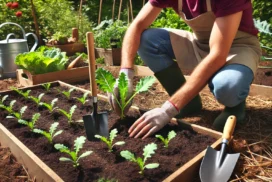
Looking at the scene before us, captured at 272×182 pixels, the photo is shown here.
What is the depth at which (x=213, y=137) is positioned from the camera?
1.92 m

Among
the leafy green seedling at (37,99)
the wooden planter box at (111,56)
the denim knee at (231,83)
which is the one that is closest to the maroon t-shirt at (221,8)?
the denim knee at (231,83)

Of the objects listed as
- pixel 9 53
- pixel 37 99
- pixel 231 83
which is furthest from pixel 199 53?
pixel 9 53

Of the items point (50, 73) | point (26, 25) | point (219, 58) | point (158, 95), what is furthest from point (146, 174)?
point (26, 25)

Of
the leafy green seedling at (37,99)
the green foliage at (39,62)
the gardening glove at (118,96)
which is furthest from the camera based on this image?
the green foliage at (39,62)

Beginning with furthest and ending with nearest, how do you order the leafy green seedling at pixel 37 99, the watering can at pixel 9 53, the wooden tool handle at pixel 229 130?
the watering can at pixel 9 53 < the leafy green seedling at pixel 37 99 < the wooden tool handle at pixel 229 130

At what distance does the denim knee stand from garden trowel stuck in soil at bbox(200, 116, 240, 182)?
0.40 metres

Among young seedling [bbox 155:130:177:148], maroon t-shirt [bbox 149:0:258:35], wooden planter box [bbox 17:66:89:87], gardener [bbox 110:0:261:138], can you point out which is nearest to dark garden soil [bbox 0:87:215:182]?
young seedling [bbox 155:130:177:148]

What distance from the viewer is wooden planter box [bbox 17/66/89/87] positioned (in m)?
3.50

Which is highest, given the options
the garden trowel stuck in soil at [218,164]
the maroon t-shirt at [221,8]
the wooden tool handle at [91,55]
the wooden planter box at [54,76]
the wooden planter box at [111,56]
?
the maroon t-shirt at [221,8]

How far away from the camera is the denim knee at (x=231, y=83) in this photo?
6.61 feet

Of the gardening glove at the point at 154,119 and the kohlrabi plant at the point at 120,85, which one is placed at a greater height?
the kohlrabi plant at the point at 120,85

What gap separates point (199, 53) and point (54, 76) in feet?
6.00

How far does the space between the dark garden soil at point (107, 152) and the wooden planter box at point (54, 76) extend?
1.11m

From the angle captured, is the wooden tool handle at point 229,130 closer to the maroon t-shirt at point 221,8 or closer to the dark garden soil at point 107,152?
the dark garden soil at point 107,152
